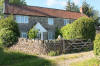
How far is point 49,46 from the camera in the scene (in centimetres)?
1591

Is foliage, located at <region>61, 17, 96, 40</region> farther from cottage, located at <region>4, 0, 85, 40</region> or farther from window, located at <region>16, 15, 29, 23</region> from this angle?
window, located at <region>16, 15, 29, 23</region>

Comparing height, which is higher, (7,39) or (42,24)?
(42,24)

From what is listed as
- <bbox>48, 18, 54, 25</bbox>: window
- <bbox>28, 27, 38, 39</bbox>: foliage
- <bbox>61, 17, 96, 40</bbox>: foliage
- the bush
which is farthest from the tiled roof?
<bbox>61, 17, 96, 40</bbox>: foliage

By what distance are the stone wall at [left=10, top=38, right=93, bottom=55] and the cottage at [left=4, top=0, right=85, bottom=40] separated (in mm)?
10826

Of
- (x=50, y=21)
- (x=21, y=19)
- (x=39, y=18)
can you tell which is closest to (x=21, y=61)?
(x=21, y=19)

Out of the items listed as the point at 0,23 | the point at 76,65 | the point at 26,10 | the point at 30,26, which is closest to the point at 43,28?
the point at 30,26

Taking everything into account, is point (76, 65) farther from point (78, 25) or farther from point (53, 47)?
point (78, 25)

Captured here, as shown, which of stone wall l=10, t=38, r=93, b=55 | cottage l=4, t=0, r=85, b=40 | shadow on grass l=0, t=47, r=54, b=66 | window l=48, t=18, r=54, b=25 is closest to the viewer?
shadow on grass l=0, t=47, r=54, b=66

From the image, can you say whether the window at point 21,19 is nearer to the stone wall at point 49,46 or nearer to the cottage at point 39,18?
the cottage at point 39,18

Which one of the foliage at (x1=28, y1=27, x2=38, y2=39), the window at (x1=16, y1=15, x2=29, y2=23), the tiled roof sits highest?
the tiled roof

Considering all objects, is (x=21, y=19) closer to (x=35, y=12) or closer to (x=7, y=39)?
(x=35, y=12)

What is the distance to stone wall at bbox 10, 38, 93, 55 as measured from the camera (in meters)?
15.9

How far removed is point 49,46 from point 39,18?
16560 millimetres

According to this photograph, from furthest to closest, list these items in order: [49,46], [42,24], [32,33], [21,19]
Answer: [42,24], [21,19], [32,33], [49,46]
